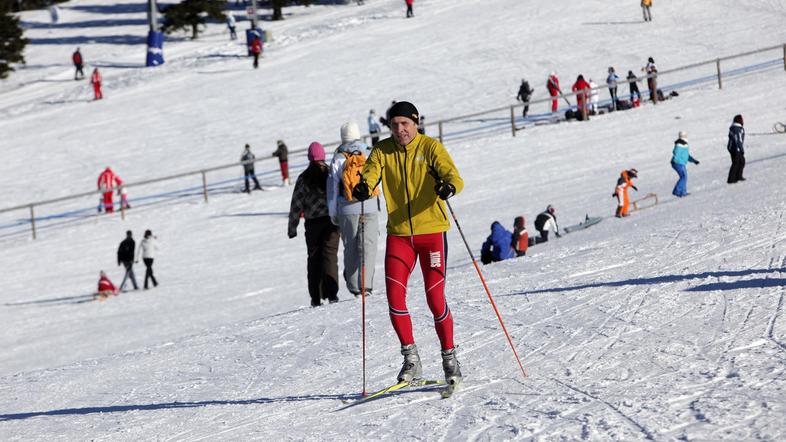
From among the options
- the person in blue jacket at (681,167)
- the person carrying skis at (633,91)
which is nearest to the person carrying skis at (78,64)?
the person carrying skis at (633,91)

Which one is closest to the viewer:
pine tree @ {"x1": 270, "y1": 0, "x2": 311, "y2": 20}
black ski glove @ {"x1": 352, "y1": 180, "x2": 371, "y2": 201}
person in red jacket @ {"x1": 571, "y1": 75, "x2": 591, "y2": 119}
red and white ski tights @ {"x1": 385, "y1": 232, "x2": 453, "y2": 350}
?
black ski glove @ {"x1": 352, "y1": 180, "x2": 371, "y2": 201}

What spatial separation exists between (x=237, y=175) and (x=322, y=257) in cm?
1890

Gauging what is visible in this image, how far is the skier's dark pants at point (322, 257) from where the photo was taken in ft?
37.6

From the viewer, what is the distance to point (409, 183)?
6422 mm

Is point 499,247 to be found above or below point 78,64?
below

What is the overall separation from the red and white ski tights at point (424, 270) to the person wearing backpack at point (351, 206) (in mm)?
3520

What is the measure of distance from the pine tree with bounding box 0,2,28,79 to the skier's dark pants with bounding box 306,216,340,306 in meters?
37.3

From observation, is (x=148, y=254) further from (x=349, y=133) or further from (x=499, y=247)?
(x=349, y=133)

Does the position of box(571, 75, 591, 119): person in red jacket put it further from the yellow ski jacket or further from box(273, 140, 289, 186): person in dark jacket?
the yellow ski jacket

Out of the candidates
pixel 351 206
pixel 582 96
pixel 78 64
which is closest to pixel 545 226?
pixel 351 206

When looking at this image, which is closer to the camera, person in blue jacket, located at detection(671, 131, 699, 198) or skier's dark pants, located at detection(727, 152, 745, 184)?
skier's dark pants, located at detection(727, 152, 745, 184)

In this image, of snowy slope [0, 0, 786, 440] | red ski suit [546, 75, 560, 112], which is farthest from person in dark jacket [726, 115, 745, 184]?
red ski suit [546, 75, 560, 112]

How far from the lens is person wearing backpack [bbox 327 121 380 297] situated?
1009cm

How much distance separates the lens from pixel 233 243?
73.2 feet
